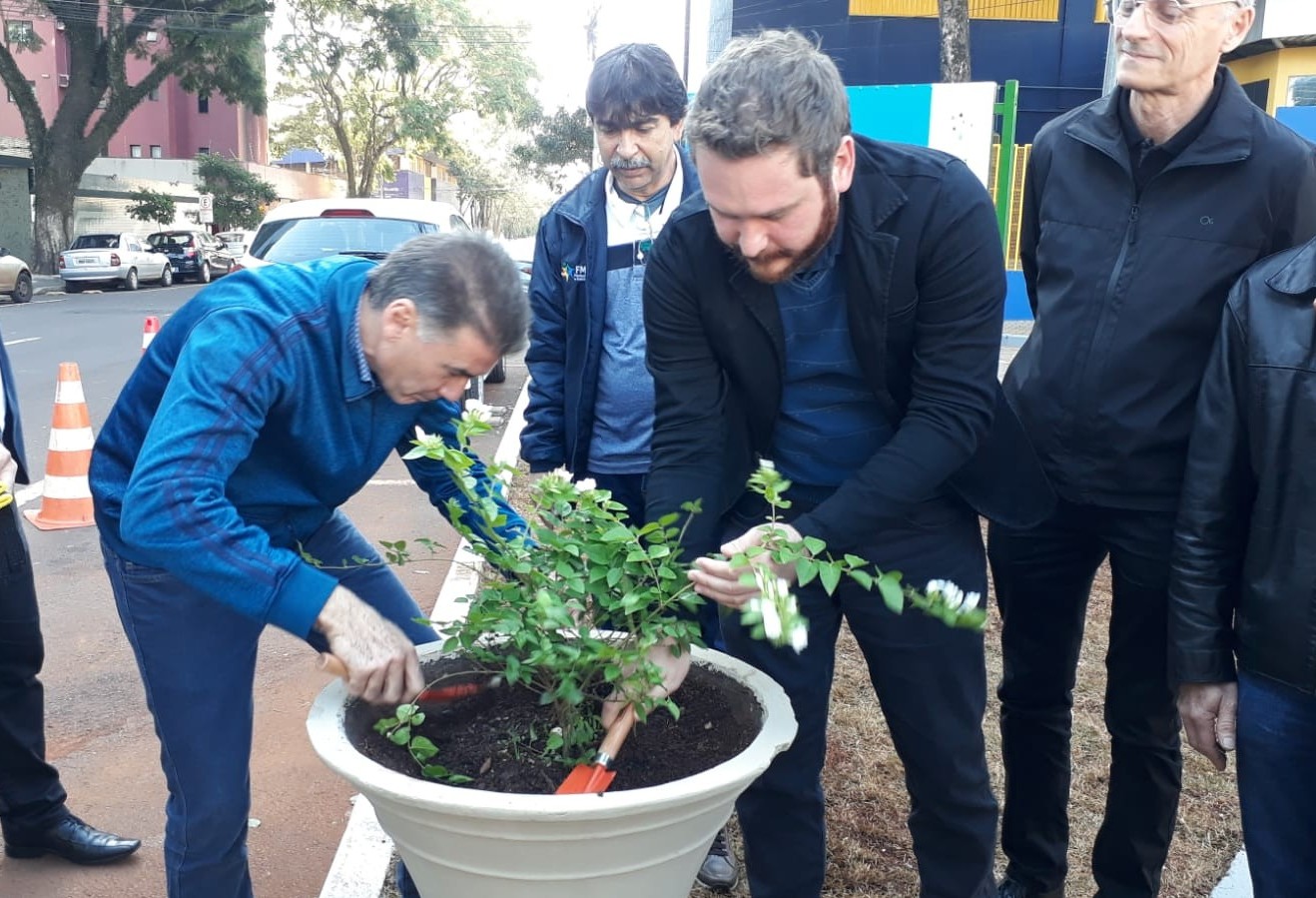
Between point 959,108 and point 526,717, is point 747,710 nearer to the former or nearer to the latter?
point 526,717

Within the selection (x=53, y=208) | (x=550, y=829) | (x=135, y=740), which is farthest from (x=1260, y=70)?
(x=53, y=208)

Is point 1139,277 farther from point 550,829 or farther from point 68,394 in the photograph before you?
point 68,394

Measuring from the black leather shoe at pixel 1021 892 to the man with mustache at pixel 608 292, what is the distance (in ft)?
2.22

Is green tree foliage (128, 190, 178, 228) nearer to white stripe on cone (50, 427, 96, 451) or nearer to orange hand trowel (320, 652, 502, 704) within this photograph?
white stripe on cone (50, 427, 96, 451)

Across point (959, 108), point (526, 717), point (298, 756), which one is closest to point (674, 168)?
point (526, 717)

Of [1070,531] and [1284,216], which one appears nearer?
[1284,216]

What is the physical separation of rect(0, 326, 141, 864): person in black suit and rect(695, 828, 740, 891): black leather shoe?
1537 mm

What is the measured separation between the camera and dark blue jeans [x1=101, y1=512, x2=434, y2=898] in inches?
86.0

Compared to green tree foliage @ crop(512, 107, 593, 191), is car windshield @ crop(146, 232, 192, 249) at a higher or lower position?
lower

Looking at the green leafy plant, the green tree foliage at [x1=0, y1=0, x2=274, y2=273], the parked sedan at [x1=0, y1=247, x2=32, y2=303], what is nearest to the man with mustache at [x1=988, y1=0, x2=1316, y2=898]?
the green leafy plant

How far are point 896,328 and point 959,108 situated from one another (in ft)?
20.2

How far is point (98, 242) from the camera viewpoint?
Result: 2639cm

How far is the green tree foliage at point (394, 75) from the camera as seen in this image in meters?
38.4

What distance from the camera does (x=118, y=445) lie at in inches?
87.7
